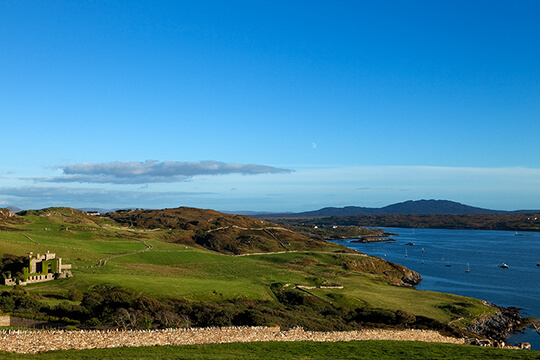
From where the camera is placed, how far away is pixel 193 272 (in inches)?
2813

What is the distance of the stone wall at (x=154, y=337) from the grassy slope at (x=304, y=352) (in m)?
0.62

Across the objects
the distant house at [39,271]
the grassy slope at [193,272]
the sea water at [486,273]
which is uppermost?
the distant house at [39,271]

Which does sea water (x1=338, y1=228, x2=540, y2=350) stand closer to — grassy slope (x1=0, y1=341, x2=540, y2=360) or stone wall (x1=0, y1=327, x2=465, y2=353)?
grassy slope (x1=0, y1=341, x2=540, y2=360)

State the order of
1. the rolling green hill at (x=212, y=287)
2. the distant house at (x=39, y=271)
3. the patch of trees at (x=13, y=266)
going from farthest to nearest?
the patch of trees at (x=13, y=266) → the distant house at (x=39, y=271) → the rolling green hill at (x=212, y=287)

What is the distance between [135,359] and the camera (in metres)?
20.8

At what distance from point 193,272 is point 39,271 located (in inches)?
1004

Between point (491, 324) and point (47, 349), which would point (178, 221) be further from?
point (47, 349)

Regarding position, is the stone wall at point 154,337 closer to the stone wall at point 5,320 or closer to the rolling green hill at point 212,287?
the rolling green hill at point 212,287

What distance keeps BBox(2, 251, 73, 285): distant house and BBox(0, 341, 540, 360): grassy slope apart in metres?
32.2

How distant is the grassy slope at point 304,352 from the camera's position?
21922 millimetres

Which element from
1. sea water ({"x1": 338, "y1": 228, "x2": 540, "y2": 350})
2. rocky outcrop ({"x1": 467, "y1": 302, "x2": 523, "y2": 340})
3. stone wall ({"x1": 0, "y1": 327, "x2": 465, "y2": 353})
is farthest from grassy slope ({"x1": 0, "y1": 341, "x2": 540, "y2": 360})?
sea water ({"x1": 338, "y1": 228, "x2": 540, "y2": 350})

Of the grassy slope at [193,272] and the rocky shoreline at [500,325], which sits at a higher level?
the grassy slope at [193,272]

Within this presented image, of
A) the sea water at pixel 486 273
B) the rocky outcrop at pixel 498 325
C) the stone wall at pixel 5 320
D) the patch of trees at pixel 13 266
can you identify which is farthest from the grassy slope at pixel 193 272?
the sea water at pixel 486 273

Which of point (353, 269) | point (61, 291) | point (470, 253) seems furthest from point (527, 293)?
point (61, 291)
